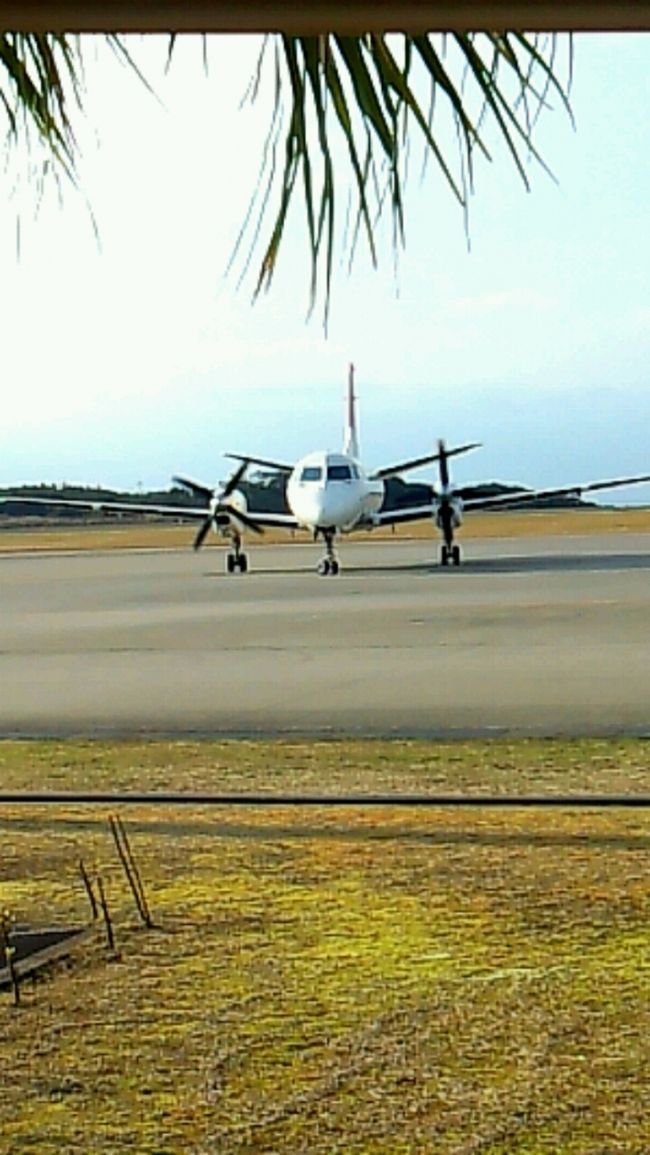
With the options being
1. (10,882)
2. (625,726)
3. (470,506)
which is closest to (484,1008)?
(10,882)

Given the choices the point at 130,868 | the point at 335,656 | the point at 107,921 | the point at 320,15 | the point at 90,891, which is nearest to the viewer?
the point at 320,15

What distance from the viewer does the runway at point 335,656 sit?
904 cm

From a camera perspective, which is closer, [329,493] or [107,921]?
[107,921]

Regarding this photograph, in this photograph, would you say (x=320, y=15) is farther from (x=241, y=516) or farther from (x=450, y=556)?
(x=450, y=556)

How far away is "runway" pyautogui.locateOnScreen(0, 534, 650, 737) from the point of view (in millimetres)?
9039

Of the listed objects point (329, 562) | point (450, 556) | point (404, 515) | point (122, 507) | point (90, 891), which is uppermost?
point (122, 507)

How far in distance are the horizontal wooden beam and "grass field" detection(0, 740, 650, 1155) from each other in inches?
83.7

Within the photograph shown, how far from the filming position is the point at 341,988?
147 inches

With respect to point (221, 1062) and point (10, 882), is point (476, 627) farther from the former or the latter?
point (221, 1062)

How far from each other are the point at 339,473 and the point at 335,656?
14773 millimetres

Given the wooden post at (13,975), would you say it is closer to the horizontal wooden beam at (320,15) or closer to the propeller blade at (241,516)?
the horizontal wooden beam at (320,15)

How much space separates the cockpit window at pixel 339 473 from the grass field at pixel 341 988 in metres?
21.0

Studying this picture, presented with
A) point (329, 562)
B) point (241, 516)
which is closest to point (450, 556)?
point (329, 562)

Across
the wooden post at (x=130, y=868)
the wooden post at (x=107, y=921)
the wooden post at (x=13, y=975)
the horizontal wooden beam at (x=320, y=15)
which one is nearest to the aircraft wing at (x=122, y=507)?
the wooden post at (x=130, y=868)
